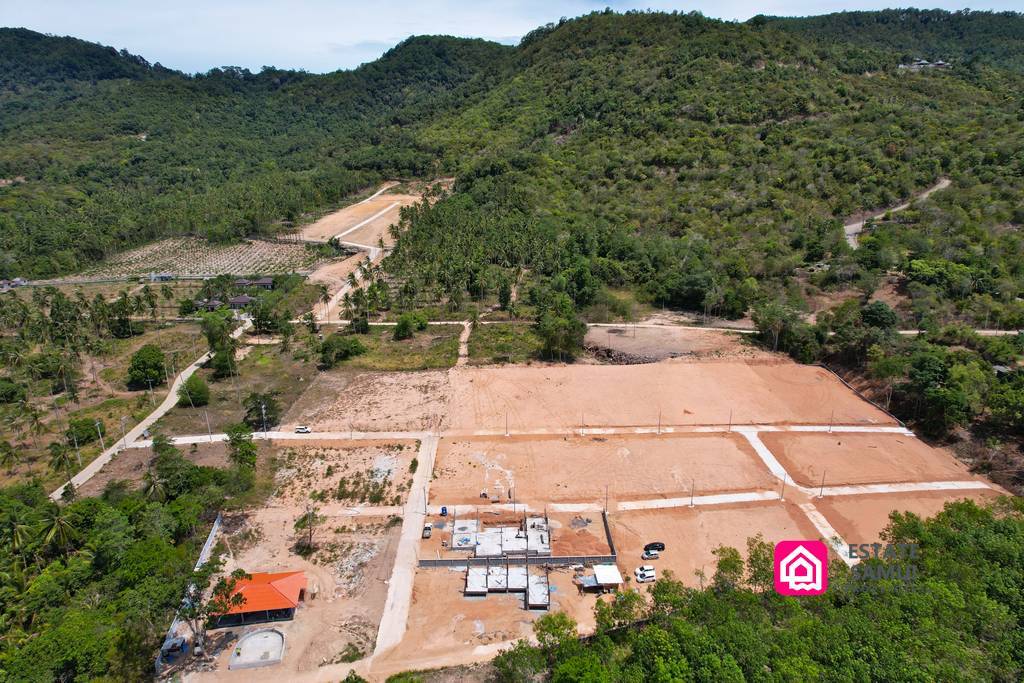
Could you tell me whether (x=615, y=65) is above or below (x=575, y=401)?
above

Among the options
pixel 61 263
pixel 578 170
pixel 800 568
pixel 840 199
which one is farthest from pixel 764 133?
pixel 61 263

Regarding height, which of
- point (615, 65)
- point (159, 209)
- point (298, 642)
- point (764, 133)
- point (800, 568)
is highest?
point (615, 65)

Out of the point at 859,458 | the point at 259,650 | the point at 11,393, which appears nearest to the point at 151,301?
the point at 11,393

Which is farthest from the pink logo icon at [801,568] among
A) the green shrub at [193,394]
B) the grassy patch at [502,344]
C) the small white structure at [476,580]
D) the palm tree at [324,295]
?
the palm tree at [324,295]

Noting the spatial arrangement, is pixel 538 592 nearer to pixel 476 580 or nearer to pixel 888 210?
pixel 476 580

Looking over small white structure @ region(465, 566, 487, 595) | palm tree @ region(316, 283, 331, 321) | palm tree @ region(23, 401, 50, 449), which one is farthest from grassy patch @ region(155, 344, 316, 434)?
small white structure @ region(465, 566, 487, 595)

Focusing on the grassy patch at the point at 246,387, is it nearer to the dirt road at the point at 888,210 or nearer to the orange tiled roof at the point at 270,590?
the orange tiled roof at the point at 270,590

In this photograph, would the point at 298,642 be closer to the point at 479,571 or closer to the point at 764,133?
the point at 479,571

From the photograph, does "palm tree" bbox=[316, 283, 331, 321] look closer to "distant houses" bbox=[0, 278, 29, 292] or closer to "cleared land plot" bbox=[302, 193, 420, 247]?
"cleared land plot" bbox=[302, 193, 420, 247]
